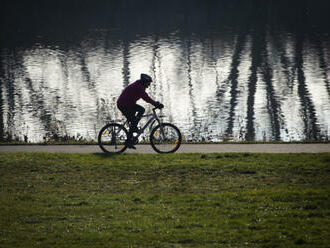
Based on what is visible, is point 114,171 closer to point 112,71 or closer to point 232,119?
point 232,119

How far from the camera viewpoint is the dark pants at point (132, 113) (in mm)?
13109

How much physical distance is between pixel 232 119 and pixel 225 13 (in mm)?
44099

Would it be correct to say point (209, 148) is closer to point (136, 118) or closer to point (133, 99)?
point (136, 118)

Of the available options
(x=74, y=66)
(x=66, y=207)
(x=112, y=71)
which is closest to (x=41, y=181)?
(x=66, y=207)

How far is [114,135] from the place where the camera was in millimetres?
13344

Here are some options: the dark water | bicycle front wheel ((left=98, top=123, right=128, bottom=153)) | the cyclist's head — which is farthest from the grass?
the dark water

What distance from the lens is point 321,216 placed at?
8.00 meters

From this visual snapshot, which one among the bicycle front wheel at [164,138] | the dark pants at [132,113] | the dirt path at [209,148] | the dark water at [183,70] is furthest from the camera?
the dark water at [183,70]

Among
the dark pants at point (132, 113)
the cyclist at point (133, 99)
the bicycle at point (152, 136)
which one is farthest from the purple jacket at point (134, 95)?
the bicycle at point (152, 136)

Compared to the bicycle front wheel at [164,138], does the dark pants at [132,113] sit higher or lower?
higher

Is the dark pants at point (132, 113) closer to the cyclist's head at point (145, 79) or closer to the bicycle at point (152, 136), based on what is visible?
the bicycle at point (152, 136)

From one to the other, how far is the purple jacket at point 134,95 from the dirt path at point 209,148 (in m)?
1.31

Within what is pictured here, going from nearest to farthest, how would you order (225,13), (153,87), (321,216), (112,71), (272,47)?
(321,216)
(153,87)
(112,71)
(272,47)
(225,13)

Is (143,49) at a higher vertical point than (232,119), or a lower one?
higher
